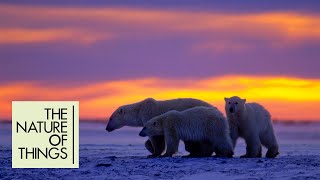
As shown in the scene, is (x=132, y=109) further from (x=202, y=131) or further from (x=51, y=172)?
(x=51, y=172)

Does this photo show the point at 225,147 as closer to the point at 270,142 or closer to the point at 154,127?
the point at 154,127

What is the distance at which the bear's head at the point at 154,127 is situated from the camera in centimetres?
1630

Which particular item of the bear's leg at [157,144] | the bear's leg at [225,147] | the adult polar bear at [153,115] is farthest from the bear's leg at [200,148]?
the bear's leg at [157,144]

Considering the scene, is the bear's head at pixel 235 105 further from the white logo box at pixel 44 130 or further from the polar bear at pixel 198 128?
the white logo box at pixel 44 130

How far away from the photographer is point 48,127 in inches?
626

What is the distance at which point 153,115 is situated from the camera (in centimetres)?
1766

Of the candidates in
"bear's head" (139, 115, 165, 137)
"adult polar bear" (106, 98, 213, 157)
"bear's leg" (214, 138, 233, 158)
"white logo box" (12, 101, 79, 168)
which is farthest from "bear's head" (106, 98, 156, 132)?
"bear's leg" (214, 138, 233, 158)

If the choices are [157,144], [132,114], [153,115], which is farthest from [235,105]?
[132,114]

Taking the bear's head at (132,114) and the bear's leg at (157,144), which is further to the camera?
the bear's head at (132,114)

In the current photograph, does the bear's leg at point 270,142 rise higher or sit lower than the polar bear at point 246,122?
lower

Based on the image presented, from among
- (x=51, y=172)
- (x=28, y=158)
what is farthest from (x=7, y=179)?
(x=28, y=158)

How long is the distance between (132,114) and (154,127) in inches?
71.9

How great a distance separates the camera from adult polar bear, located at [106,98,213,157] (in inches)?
648

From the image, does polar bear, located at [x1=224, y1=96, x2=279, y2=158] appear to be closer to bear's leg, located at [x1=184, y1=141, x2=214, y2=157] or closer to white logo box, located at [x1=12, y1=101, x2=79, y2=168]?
bear's leg, located at [x1=184, y1=141, x2=214, y2=157]
